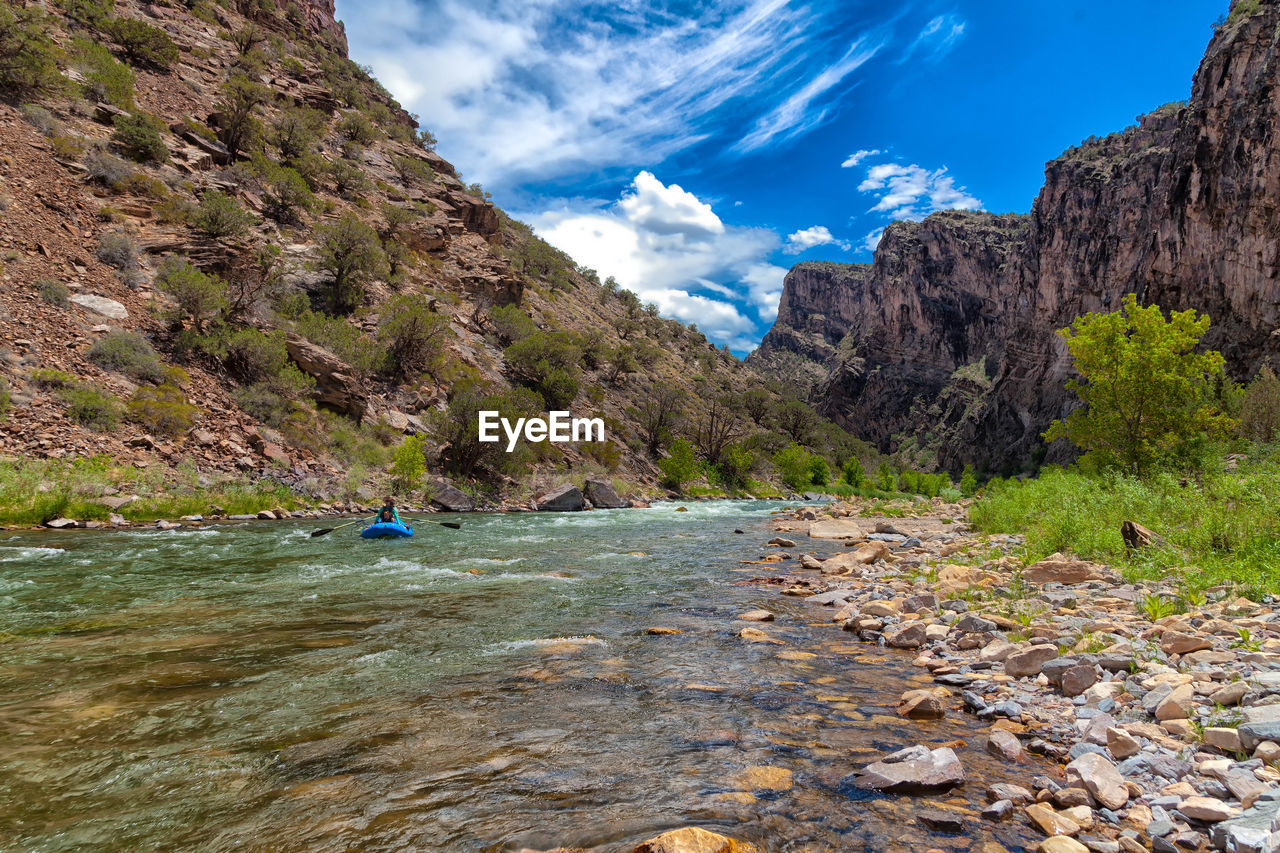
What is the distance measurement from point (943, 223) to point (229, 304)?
18481 cm

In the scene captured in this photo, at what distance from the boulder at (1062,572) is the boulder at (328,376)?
30.0m

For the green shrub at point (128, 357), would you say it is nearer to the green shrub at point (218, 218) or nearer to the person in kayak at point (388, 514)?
the green shrub at point (218, 218)

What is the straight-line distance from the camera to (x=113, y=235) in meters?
24.9

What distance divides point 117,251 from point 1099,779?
115 ft

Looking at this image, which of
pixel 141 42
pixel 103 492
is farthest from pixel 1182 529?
pixel 141 42

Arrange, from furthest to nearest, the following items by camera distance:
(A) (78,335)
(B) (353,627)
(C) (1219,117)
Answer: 1. (C) (1219,117)
2. (A) (78,335)
3. (B) (353,627)

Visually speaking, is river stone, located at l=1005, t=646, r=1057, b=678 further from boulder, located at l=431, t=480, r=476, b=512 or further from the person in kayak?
boulder, located at l=431, t=480, r=476, b=512

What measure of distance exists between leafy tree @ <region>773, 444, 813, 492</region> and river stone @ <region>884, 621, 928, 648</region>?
58.9 metres

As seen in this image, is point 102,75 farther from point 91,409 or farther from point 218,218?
point 91,409

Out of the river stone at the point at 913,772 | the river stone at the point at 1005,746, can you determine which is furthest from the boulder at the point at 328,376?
the river stone at the point at 1005,746

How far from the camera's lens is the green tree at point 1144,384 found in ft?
61.5

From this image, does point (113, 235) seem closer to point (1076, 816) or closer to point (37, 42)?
point (37, 42)

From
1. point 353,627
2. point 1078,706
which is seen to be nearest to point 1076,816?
point 1078,706

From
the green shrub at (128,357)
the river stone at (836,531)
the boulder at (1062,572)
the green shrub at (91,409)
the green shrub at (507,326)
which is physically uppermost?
the green shrub at (507,326)
